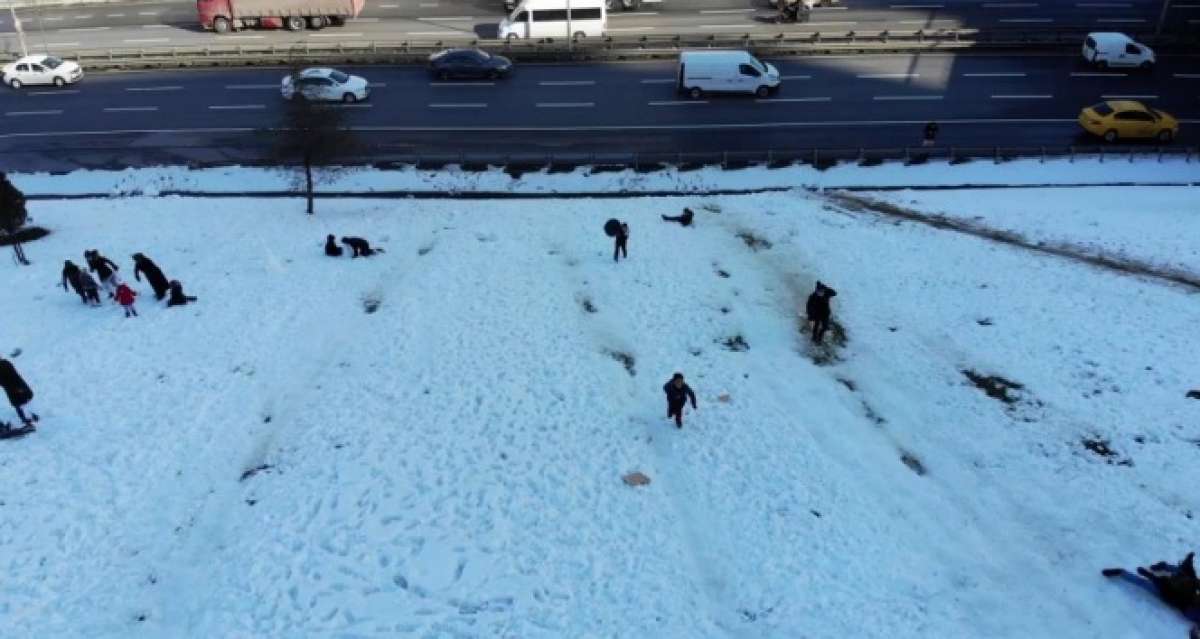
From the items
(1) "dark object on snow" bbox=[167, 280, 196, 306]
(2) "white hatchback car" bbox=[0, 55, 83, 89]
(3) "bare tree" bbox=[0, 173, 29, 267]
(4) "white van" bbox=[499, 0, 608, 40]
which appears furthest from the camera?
(4) "white van" bbox=[499, 0, 608, 40]

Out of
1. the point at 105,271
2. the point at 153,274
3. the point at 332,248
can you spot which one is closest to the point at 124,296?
the point at 153,274

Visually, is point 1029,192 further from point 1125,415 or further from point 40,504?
point 40,504

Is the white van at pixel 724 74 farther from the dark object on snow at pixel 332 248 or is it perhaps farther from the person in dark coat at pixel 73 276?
the person in dark coat at pixel 73 276

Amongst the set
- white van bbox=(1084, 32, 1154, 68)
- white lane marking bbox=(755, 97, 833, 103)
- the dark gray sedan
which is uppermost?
white van bbox=(1084, 32, 1154, 68)

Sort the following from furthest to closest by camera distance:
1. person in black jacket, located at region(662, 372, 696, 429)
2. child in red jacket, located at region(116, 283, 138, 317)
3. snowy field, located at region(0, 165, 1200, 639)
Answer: child in red jacket, located at region(116, 283, 138, 317) < person in black jacket, located at region(662, 372, 696, 429) < snowy field, located at region(0, 165, 1200, 639)

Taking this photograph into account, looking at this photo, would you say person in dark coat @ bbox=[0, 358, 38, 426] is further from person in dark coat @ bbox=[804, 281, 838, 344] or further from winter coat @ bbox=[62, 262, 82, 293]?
person in dark coat @ bbox=[804, 281, 838, 344]

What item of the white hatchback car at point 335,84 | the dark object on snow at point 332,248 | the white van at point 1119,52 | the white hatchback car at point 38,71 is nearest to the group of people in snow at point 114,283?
the dark object on snow at point 332,248

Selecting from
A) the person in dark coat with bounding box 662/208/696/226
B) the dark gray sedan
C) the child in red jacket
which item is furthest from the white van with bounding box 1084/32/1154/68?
Result: the child in red jacket

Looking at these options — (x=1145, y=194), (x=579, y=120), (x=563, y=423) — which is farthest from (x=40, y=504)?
(x=1145, y=194)
